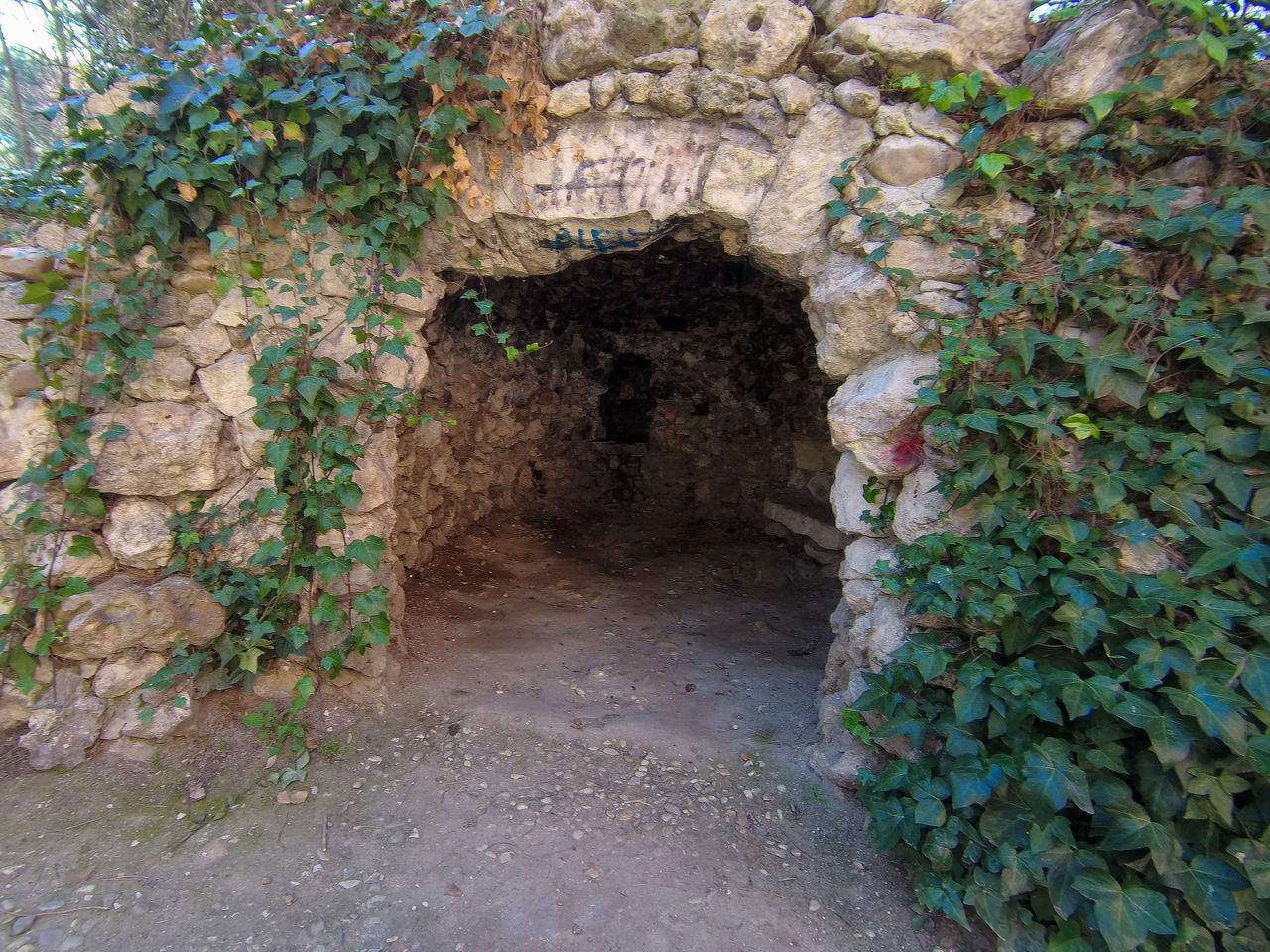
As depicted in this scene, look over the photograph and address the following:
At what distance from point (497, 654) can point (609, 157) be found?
2069 mm

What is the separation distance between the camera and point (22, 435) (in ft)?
7.02

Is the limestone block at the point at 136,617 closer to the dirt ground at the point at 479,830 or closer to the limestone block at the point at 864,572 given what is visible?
the dirt ground at the point at 479,830

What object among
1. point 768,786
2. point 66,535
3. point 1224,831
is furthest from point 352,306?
point 1224,831

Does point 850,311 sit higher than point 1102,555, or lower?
higher

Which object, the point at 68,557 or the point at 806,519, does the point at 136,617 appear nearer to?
the point at 68,557

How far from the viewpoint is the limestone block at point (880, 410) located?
2023mm

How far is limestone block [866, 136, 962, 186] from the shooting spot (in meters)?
2.02

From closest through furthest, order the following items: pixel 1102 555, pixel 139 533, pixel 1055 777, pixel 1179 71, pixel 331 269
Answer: pixel 1055 777
pixel 1102 555
pixel 1179 71
pixel 139 533
pixel 331 269

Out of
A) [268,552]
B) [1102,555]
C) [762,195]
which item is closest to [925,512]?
[1102,555]

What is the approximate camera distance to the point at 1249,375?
1626mm

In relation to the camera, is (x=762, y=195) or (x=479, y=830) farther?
(x=762, y=195)

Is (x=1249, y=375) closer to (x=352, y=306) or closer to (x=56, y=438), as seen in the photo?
(x=352, y=306)

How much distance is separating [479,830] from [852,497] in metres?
1.55

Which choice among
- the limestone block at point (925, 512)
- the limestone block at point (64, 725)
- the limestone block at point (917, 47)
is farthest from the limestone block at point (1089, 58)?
the limestone block at point (64, 725)
